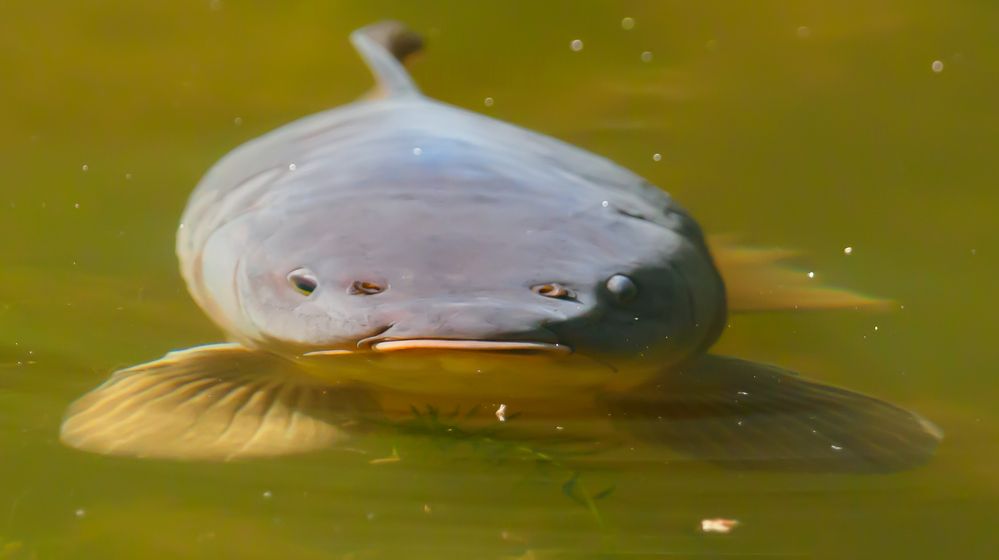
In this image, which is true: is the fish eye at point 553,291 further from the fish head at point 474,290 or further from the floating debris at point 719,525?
the floating debris at point 719,525

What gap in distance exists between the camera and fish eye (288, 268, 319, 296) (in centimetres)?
146

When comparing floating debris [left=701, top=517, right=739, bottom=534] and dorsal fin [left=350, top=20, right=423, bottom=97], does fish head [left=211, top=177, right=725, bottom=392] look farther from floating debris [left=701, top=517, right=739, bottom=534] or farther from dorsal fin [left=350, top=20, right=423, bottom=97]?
dorsal fin [left=350, top=20, right=423, bottom=97]

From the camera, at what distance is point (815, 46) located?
11.2 ft

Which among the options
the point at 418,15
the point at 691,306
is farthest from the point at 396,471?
the point at 418,15

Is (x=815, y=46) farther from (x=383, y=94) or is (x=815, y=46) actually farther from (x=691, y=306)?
(x=691, y=306)

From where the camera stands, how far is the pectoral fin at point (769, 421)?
1508mm

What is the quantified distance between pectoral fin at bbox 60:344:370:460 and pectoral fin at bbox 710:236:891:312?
2.69 ft

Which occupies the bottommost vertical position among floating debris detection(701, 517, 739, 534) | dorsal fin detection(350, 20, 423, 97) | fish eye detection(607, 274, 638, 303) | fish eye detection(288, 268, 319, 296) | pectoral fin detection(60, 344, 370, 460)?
floating debris detection(701, 517, 739, 534)

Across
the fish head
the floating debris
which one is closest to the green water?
the floating debris

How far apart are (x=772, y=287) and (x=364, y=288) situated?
39.5 inches

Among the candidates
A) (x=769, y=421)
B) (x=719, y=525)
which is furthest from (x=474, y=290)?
(x=769, y=421)

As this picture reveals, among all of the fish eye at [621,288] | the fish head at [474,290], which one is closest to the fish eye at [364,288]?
the fish head at [474,290]

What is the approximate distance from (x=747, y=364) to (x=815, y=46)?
196 cm

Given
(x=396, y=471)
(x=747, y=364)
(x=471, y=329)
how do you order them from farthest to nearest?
1. (x=747, y=364)
2. (x=396, y=471)
3. (x=471, y=329)
